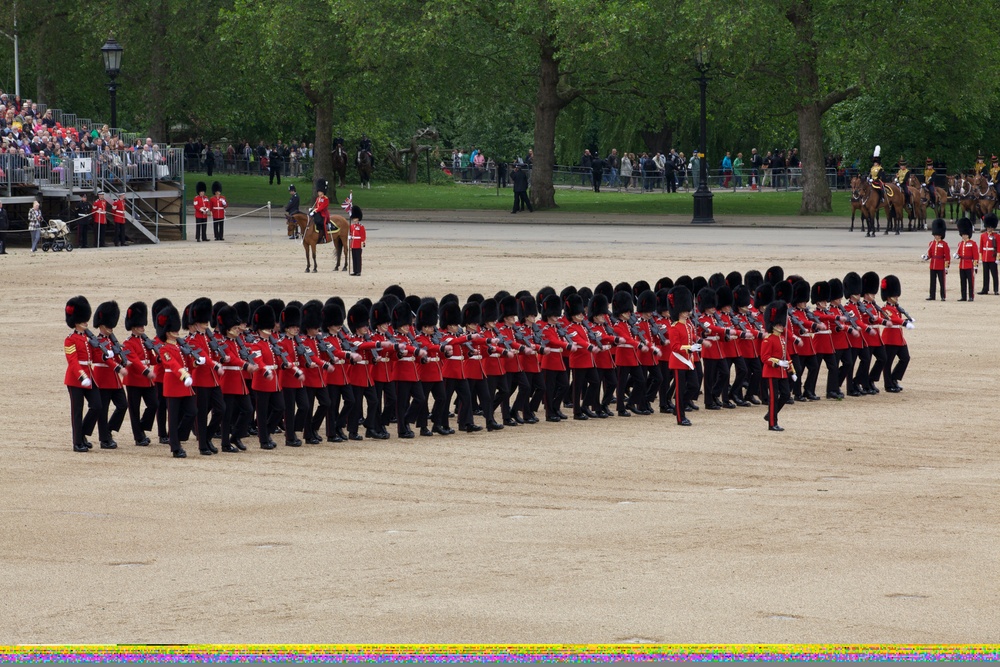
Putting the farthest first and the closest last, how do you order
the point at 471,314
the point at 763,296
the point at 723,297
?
the point at 763,296 → the point at 723,297 → the point at 471,314

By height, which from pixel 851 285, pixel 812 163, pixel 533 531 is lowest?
pixel 533 531

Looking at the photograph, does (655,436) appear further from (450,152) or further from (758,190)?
(450,152)

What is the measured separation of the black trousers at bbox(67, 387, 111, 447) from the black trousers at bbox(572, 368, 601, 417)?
453 centimetres

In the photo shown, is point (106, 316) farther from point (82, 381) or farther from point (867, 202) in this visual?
point (867, 202)

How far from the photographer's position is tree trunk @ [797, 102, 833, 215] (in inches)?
1635

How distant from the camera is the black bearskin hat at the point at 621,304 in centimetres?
1600

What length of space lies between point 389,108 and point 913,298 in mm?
23074

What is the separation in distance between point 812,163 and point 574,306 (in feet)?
89.4

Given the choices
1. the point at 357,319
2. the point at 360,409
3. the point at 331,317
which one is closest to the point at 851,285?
the point at 357,319

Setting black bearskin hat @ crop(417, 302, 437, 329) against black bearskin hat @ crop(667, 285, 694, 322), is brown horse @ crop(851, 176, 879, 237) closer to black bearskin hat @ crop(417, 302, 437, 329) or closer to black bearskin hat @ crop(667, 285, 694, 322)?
black bearskin hat @ crop(667, 285, 694, 322)

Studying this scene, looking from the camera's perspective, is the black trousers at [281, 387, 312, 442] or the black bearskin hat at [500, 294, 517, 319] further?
the black bearskin hat at [500, 294, 517, 319]

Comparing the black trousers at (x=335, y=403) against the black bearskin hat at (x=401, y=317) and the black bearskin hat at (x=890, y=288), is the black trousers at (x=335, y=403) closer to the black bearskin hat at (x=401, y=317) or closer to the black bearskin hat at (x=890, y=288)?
the black bearskin hat at (x=401, y=317)

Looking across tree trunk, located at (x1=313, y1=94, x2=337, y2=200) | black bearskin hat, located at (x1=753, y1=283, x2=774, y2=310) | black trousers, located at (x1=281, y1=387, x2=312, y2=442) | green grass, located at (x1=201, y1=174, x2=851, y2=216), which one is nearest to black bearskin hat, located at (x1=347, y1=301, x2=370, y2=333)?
black trousers, located at (x1=281, y1=387, x2=312, y2=442)

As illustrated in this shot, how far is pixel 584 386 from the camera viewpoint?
624 inches
